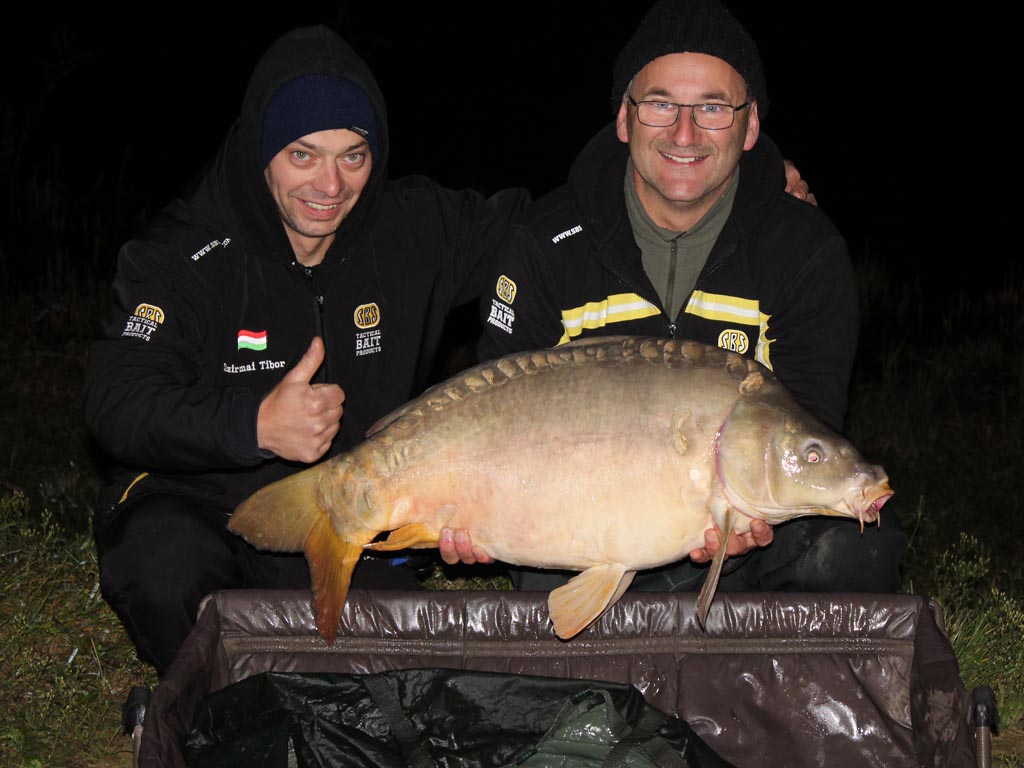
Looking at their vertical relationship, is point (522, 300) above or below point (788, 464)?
above

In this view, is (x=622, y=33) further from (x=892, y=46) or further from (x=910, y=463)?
(x=910, y=463)

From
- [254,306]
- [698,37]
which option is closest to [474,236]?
[254,306]

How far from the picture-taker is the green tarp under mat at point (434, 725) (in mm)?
Answer: 1914

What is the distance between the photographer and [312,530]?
6.89 feet

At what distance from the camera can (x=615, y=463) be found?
2.03 meters

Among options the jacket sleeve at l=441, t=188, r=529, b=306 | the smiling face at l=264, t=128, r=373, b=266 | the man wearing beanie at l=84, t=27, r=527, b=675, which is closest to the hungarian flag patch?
the man wearing beanie at l=84, t=27, r=527, b=675

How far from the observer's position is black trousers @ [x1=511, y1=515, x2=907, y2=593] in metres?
2.38

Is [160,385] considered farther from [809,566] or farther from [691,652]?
[809,566]

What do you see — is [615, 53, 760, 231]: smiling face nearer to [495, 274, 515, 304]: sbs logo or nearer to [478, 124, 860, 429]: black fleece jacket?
[478, 124, 860, 429]: black fleece jacket

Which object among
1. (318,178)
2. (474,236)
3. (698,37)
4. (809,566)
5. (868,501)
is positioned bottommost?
(809,566)

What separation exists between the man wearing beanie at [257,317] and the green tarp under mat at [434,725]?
37 cm

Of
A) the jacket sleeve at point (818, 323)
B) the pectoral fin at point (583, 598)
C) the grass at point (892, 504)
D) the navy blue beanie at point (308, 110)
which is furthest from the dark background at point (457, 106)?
the pectoral fin at point (583, 598)

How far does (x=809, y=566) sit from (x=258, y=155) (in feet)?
4.37

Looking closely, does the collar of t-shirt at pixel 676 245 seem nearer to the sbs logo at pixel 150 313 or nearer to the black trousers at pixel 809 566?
the black trousers at pixel 809 566
